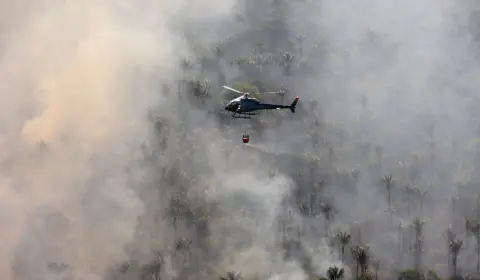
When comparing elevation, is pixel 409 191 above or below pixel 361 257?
above

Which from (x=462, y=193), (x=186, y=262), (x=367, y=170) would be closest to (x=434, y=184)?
(x=462, y=193)

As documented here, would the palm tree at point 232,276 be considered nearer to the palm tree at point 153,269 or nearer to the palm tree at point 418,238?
the palm tree at point 153,269

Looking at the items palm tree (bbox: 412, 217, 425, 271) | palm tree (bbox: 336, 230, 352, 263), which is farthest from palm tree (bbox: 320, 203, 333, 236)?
palm tree (bbox: 412, 217, 425, 271)

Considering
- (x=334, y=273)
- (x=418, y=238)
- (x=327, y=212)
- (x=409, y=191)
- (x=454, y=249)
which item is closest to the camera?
(x=334, y=273)

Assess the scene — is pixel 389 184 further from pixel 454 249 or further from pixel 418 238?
pixel 454 249

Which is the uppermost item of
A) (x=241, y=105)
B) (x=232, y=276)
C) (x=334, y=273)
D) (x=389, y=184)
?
(x=389, y=184)

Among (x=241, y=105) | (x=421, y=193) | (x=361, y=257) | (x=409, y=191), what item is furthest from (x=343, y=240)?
(x=241, y=105)

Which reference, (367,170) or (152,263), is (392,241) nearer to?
(367,170)
